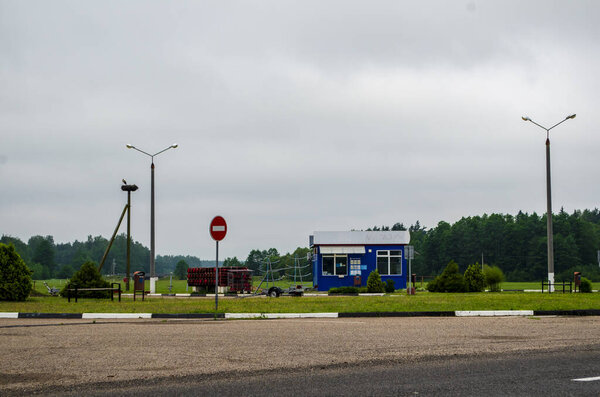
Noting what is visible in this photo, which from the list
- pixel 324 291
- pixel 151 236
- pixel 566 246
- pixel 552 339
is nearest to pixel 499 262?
pixel 566 246

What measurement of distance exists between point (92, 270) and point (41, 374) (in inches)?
765

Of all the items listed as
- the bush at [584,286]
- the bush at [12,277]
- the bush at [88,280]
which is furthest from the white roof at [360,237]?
the bush at [12,277]

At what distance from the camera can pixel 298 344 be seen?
11.0 m

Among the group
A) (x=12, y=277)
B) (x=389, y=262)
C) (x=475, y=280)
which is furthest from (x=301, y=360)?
(x=389, y=262)

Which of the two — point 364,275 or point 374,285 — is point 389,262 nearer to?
point 364,275

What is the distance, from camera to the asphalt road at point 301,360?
7.33 m

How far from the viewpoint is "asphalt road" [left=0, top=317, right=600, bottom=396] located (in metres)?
7.33

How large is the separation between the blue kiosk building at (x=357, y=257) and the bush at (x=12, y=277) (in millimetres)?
23898

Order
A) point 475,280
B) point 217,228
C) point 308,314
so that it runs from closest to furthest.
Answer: point 308,314, point 217,228, point 475,280

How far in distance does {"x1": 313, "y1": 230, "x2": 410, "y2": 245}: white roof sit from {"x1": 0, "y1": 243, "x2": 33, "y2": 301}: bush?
78.3 feet

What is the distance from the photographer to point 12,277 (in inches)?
970

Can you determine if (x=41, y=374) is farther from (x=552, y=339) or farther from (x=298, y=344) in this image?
(x=552, y=339)

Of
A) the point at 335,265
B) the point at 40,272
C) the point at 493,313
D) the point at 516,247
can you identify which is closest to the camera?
the point at 493,313

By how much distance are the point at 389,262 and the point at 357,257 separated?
2.21m
